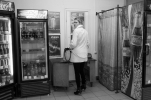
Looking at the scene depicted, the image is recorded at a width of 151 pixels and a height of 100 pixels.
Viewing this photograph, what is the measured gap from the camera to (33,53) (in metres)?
4.53

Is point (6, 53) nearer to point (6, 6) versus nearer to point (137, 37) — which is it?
point (6, 6)

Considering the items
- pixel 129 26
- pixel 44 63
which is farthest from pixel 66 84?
pixel 129 26

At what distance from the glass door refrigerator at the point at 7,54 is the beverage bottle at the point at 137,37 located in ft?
9.46

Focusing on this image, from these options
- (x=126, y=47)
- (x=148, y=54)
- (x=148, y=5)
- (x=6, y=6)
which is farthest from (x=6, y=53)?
(x=148, y=5)

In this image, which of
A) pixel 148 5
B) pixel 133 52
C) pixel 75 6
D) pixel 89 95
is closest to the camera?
pixel 148 5

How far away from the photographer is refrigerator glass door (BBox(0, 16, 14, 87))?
3879mm

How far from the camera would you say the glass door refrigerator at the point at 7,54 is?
3770mm

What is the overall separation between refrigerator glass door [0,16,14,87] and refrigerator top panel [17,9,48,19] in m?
0.31

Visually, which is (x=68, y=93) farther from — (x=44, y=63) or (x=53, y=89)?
(x=44, y=63)

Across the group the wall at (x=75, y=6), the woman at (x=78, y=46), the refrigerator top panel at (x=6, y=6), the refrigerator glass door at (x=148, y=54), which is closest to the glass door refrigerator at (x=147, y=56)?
the refrigerator glass door at (x=148, y=54)

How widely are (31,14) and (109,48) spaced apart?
229 centimetres

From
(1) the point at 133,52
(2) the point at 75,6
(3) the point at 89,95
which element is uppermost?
(2) the point at 75,6

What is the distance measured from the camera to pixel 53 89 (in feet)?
15.7

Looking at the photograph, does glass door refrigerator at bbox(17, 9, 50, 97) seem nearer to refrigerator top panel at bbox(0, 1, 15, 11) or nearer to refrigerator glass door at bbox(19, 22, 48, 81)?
refrigerator glass door at bbox(19, 22, 48, 81)
